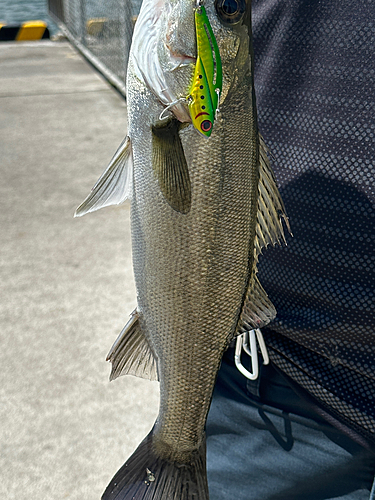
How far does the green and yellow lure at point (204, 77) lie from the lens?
0.98 meters

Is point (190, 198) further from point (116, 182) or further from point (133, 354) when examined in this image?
point (133, 354)

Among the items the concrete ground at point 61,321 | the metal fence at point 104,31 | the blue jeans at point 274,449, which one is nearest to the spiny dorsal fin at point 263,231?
the blue jeans at point 274,449

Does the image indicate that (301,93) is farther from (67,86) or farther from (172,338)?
(67,86)

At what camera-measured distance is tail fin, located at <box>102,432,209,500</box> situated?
Result: 51.9 inches

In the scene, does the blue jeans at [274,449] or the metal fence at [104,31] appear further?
the metal fence at [104,31]

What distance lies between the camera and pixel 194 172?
108cm

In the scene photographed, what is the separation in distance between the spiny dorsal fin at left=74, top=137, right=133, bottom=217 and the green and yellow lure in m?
0.23

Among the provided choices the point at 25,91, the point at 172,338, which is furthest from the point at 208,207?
the point at 25,91

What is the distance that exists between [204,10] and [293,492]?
1265mm

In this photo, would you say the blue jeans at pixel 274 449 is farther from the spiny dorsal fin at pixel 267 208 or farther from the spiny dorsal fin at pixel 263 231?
the spiny dorsal fin at pixel 267 208

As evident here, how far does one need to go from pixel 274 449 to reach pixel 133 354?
1.82 ft

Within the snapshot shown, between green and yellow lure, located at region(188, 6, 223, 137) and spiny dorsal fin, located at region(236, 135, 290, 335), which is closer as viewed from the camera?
green and yellow lure, located at region(188, 6, 223, 137)

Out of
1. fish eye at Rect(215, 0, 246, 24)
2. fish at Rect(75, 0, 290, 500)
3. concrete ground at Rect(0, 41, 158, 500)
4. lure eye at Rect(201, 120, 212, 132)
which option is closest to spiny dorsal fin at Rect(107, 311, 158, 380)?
fish at Rect(75, 0, 290, 500)

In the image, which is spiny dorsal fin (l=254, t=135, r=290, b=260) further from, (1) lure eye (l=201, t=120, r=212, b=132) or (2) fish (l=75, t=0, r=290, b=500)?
(1) lure eye (l=201, t=120, r=212, b=132)
